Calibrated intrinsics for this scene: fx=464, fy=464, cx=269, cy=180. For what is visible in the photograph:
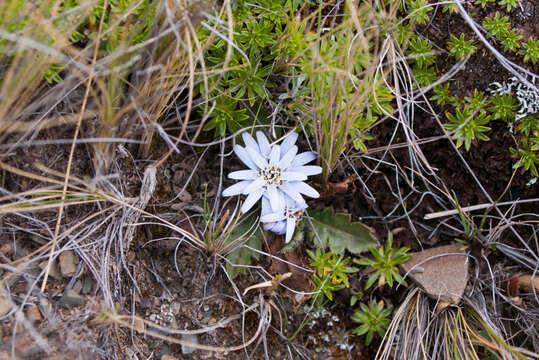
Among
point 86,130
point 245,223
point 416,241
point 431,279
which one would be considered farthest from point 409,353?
point 86,130

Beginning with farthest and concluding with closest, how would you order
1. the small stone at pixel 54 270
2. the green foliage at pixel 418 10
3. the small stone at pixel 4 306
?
the green foliage at pixel 418 10 → the small stone at pixel 54 270 → the small stone at pixel 4 306

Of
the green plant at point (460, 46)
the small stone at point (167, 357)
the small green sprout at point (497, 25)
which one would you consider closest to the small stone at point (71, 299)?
the small stone at point (167, 357)

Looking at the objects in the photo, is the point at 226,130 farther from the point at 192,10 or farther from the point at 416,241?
the point at 416,241

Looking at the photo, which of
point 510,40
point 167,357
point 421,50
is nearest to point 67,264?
point 167,357

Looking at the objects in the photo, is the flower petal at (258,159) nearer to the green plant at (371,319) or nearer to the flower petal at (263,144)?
the flower petal at (263,144)

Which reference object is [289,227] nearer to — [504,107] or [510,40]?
[504,107]

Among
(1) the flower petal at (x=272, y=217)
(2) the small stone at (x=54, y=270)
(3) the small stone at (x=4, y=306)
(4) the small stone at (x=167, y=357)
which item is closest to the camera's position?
(3) the small stone at (x=4, y=306)

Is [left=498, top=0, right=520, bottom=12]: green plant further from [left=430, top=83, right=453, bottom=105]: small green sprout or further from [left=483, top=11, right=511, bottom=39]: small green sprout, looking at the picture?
[left=430, top=83, right=453, bottom=105]: small green sprout
